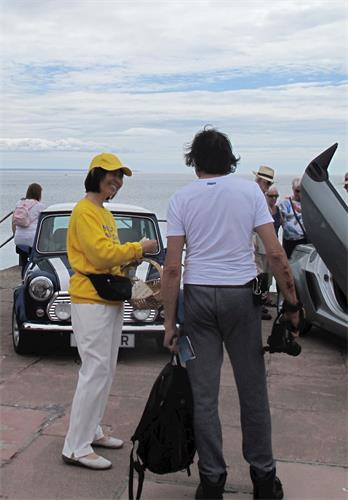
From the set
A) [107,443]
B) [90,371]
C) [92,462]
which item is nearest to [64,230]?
[107,443]

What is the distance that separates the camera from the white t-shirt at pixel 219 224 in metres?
3.45

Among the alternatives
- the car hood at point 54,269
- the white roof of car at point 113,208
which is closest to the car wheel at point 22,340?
the car hood at point 54,269

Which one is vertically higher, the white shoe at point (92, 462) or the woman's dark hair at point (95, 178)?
the woman's dark hair at point (95, 178)

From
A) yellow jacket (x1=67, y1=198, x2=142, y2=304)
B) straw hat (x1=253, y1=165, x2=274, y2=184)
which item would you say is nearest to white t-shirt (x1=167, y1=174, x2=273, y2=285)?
yellow jacket (x1=67, y1=198, x2=142, y2=304)

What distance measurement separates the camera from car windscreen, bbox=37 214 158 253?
7539 mm

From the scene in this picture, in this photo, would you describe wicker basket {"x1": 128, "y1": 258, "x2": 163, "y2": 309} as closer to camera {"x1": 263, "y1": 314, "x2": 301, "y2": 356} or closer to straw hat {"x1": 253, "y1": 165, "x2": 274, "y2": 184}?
camera {"x1": 263, "y1": 314, "x2": 301, "y2": 356}

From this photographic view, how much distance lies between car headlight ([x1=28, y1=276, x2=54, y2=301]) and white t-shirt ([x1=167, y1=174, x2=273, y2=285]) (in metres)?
3.24

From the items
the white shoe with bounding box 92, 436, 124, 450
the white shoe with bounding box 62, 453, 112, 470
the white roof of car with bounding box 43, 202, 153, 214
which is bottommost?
the white shoe with bounding box 92, 436, 124, 450

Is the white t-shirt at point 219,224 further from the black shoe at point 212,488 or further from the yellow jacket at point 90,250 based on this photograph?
the black shoe at point 212,488

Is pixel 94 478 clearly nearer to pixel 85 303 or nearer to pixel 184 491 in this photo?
pixel 184 491

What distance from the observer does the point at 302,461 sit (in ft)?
13.8

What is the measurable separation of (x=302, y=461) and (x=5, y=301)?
21.0ft

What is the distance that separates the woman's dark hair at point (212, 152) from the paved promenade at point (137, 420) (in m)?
1.76

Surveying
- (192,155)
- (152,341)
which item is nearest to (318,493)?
(192,155)
